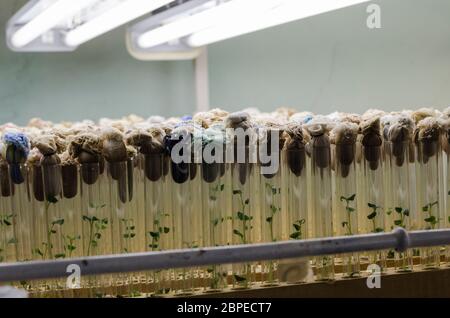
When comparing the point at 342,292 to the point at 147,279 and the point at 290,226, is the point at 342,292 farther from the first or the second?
the point at 147,279

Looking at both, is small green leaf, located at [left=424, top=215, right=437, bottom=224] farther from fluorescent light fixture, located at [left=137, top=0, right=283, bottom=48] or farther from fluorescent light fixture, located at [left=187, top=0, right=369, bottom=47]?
fluorescent light fixture, located at [left=137, top=0, right=283, bottom=48]

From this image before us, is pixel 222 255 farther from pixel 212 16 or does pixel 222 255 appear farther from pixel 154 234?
pixel 212 16

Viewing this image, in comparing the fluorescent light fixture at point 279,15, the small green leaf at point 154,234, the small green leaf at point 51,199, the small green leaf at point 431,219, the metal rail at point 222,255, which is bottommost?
the metal rail at point 222,255

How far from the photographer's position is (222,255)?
207cm

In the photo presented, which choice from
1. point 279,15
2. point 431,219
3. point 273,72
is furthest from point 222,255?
point 273,72

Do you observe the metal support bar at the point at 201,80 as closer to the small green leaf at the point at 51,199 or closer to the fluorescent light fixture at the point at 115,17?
the fluorescent light fixture at the point at 115,17

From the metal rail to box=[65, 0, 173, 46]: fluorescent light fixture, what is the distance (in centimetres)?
111

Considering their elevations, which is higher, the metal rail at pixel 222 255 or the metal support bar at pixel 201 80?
the metal support bar at pixel 201 80

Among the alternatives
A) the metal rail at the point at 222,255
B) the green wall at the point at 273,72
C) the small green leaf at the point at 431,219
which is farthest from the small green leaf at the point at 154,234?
the green wall at the point at 273,72

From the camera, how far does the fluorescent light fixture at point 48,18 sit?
3.10 metres

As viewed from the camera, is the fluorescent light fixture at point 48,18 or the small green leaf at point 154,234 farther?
the fluorescent light fixture at point 48,18

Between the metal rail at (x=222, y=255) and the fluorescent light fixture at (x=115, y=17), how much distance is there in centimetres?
111

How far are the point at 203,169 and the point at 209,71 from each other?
3.98 meters

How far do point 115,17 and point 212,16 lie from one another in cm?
43
